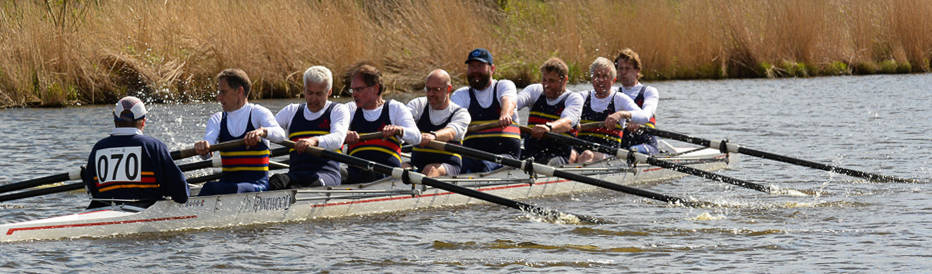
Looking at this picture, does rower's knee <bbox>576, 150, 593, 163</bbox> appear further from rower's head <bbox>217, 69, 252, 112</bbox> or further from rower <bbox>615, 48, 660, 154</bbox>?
rower's head <bbox>217, 69, 252, 112</bbox>

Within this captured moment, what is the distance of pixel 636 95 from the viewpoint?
11.7 m

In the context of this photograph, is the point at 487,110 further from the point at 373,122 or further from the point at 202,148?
the point at 202,148

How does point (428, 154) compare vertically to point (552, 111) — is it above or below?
below

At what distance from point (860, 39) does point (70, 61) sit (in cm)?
1647

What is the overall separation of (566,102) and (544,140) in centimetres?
43

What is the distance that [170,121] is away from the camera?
17125 mm

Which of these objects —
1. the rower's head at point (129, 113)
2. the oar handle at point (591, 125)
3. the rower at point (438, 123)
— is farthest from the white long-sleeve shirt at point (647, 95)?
the rower's head at point (129, 113)

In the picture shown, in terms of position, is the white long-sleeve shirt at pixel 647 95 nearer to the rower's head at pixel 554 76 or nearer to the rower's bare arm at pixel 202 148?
the rower's head at pixel 554 76

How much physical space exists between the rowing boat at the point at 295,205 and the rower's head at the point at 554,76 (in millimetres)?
720

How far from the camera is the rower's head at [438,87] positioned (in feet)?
30.8

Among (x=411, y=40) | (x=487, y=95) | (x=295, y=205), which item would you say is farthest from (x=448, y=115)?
(x=411, y=40)

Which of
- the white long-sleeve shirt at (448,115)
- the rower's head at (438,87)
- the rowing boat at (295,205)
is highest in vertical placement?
the rower's head at (438,87)

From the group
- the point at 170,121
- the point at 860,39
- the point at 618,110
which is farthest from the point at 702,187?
the point at 860,39

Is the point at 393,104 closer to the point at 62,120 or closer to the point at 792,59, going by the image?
the point at 62,120
